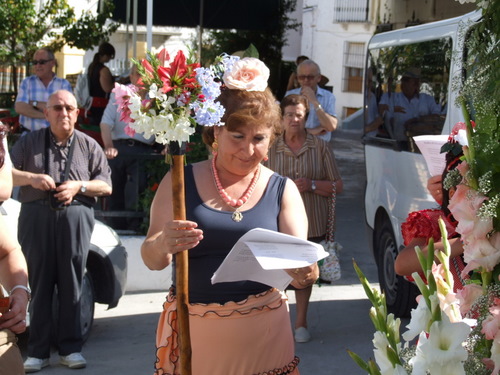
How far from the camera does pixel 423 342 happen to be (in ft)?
5.90

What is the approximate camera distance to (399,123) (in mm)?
7316

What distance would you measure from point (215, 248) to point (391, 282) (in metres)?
4.20

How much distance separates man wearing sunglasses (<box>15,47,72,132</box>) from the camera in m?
8.73

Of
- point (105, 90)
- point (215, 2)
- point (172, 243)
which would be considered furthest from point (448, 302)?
point (215, 2)

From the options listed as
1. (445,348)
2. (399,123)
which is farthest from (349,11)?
(445,348)

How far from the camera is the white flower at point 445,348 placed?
1.75m

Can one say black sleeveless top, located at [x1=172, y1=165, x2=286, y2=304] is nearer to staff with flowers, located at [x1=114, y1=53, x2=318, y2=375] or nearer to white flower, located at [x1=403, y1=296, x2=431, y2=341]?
staff with flowers, located at [x1=114, y1=53, x2=318, y2=375]

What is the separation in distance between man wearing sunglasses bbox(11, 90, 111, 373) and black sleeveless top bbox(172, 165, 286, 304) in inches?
107

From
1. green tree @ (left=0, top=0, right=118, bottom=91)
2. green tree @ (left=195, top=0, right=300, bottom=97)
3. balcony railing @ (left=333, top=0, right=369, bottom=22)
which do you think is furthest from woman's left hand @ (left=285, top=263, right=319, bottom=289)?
balcony railing @ (left=333, top=0, right=369, bottom=22)

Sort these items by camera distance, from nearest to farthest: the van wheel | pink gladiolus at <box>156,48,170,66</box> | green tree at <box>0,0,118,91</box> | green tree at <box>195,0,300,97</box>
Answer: pink gladiolus at <box>156,48,170,66</box>, the van wheel, green tree at <box>0,0,118,91</box>, green tree at <box>195,0,300,97</box>

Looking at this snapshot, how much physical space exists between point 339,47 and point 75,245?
31.8 m

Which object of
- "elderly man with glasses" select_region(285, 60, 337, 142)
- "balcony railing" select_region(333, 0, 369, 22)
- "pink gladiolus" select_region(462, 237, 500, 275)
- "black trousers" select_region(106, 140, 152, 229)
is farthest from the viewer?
"balcony railing" select_region(333, 0, 369, 22)

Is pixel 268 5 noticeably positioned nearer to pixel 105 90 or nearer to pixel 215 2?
pixel 215 2

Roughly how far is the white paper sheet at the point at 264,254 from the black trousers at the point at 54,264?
3.10m
